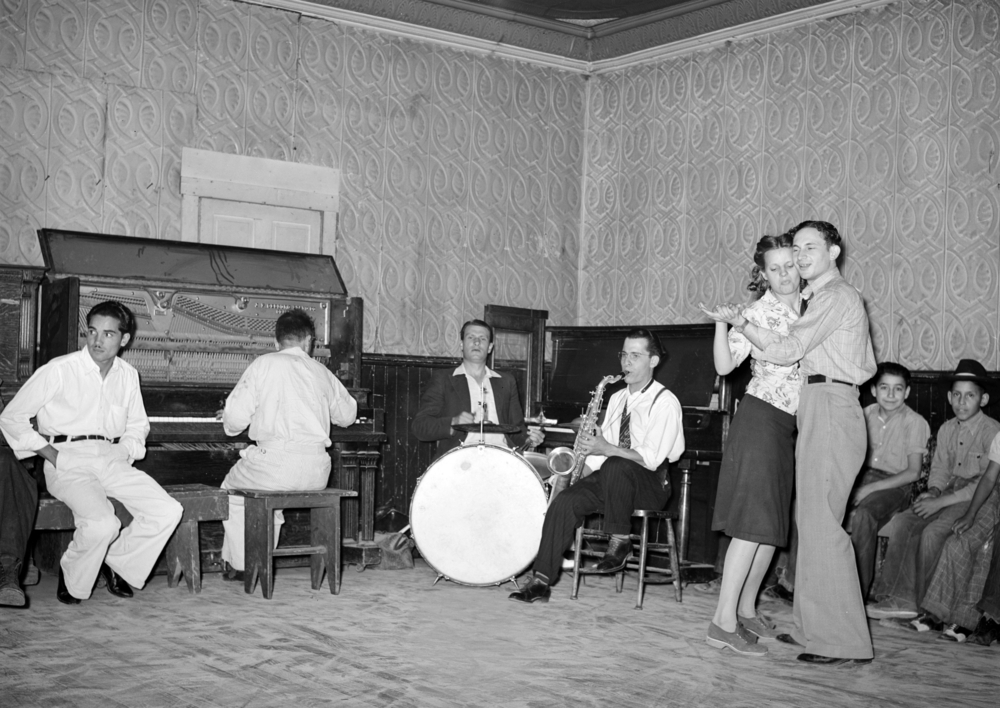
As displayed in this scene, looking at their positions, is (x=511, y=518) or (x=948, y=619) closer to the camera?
(x=948, y=619)

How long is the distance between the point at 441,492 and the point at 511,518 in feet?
1.21

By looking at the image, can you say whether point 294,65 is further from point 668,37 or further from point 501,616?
point 501,616

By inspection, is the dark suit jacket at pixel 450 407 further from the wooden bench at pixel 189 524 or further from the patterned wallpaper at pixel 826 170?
the patterned wallpaper at pixel 826 170

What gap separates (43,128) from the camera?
6.36 m

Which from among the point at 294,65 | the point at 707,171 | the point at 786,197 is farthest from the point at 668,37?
the point at 294,65

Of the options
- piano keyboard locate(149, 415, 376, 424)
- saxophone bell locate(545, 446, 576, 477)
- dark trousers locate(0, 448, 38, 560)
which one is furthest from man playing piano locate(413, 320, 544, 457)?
dark trousers locate(0, 448, 38, 560)

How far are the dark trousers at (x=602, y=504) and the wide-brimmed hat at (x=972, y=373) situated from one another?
1708 mm

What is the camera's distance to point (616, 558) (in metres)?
5.46

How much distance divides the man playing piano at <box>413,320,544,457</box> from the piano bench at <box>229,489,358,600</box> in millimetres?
855

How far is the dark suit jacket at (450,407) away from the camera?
20.2 ft

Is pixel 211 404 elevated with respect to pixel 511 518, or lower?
elevated

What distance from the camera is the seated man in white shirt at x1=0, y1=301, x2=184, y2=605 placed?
4.86m

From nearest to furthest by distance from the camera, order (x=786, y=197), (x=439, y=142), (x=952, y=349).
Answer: (x=952, y=349) < (x=786, y=197) < (x=439, y=142)

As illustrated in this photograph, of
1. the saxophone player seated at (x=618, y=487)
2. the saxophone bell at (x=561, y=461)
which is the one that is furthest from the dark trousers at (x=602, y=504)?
the saxophone bell at (x=561, y=461)
